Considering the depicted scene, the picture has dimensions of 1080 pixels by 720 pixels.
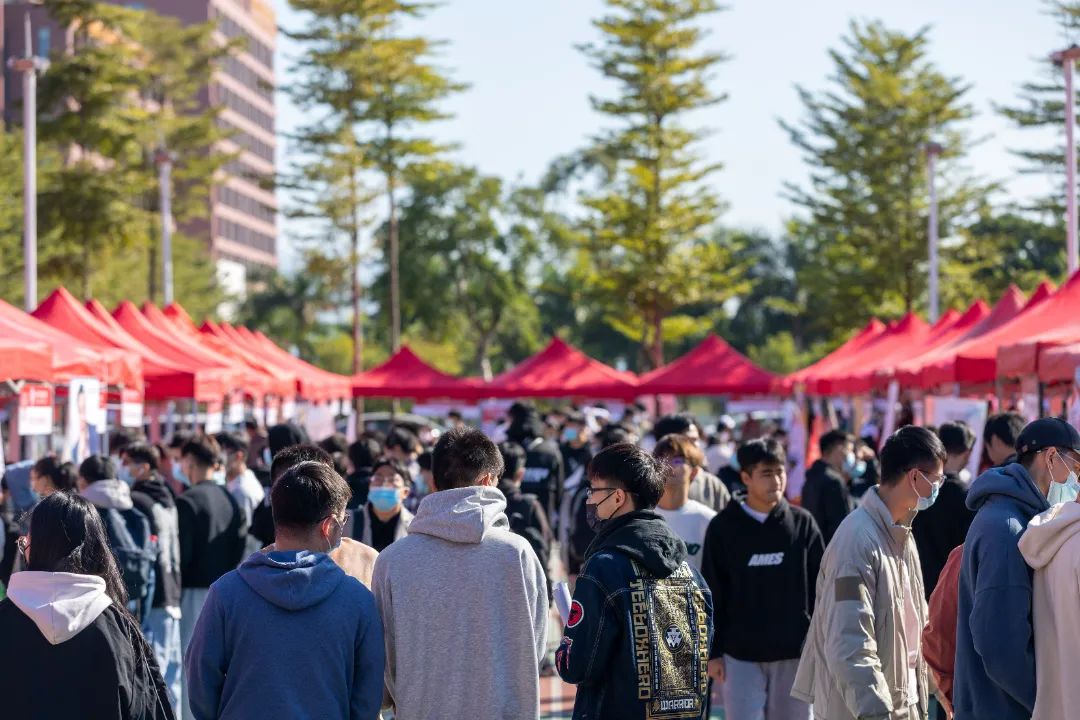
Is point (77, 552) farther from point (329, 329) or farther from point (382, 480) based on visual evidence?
point (329, 329)

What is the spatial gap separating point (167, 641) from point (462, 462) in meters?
5.01

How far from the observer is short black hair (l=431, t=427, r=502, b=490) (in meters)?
5.24

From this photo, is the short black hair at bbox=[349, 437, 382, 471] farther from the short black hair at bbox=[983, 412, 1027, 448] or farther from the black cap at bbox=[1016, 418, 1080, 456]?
the black cap at bbox=[1016, 418, 1080, 456]

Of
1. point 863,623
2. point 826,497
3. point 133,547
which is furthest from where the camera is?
point 826,497

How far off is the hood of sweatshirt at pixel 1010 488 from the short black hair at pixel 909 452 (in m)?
0.53

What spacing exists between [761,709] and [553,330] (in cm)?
7792

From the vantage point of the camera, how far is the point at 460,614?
505 centimetres

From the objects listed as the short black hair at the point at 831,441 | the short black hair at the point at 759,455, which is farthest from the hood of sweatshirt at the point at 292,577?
the short black hair at the point at 831,441

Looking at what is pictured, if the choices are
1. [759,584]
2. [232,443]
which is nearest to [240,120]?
[232,443]

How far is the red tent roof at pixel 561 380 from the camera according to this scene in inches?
1187

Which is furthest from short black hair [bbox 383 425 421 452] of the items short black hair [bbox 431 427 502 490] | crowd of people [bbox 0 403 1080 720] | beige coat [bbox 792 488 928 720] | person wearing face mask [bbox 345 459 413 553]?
short black hair [bbox 431 427 502 490]

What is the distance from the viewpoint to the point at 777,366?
80.5m

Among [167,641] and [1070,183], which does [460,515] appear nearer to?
[167,641]

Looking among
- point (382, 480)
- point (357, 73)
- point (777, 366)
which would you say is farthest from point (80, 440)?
point (777, 366)
